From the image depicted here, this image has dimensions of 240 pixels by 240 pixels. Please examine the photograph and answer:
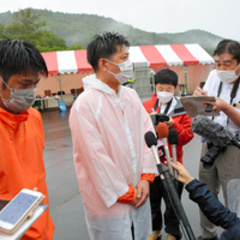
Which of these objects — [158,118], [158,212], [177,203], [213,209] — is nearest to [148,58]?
[158,212]

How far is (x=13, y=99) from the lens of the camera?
152 cm

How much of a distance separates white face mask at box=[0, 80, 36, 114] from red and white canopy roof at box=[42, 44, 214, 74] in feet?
39.2

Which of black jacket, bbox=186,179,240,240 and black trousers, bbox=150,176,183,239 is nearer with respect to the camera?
black jacket, bbox=186,179,240,240

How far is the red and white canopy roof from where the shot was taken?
44.2 ft

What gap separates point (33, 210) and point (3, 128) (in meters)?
0.65

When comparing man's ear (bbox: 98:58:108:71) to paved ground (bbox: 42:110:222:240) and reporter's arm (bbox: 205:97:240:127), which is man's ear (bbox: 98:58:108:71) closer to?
reporter's arm (bbox: 205:97:240:127)

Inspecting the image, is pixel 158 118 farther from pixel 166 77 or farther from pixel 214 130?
pixel 166 77

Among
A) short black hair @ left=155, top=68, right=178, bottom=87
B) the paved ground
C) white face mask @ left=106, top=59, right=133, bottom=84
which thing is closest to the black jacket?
white face mask @ left=106, top=59, right=133, bottom=84

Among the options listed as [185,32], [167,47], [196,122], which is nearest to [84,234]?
[196,122]

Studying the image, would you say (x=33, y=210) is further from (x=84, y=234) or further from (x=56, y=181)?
(x=56, y=181)

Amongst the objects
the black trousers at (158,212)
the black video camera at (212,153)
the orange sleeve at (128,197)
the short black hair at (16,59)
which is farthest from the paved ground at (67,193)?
the short black hair at (16,59)

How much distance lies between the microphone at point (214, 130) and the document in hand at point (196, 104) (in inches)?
1.8

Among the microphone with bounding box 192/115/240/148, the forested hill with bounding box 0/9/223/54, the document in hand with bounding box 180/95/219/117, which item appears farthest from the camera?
the forested hill with bounding box 0/9/223/54

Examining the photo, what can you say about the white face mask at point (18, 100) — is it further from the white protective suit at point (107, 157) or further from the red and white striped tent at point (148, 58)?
the red and white striped tent at point (148, 58)
